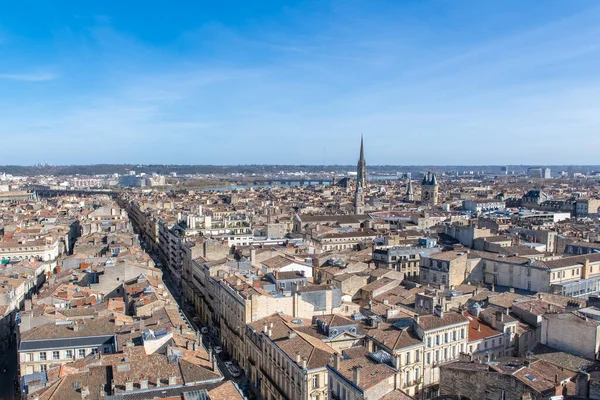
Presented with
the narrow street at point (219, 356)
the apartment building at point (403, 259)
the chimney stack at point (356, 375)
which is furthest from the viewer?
the apartment building at point (403, 259)

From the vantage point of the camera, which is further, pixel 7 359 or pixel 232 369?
pixel 7 359

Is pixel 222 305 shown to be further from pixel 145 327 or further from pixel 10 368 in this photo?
pixel 10 368

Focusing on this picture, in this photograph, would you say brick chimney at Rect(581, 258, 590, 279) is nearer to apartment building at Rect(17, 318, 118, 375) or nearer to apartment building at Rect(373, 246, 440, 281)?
apartment building at Rect(373, 246, 440, 281)

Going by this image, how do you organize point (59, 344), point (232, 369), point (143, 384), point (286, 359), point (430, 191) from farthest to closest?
1. point (430, 191)
2. point (232, 369)
3. point (59, 344)
4. point (286, 359)
5. point (143, 384)

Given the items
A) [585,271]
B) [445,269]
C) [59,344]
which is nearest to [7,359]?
[59,344]

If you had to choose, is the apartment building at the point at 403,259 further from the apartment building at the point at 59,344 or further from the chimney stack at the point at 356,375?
the chimney stack at the point at 356,375

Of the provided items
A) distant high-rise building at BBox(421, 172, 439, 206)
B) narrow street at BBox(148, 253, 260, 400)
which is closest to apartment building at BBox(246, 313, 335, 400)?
narrow street at BBox(148, 253, 260, 400)

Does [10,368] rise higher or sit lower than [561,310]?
lower

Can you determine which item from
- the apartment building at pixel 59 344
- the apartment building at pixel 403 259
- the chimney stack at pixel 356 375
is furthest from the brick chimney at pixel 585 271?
the apartment building at pixel 59 344

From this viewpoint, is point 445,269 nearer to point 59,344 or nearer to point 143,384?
point 143,384

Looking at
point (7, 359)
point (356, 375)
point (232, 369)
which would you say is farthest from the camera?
point (7, 359)

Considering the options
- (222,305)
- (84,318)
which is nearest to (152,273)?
(222,305)
